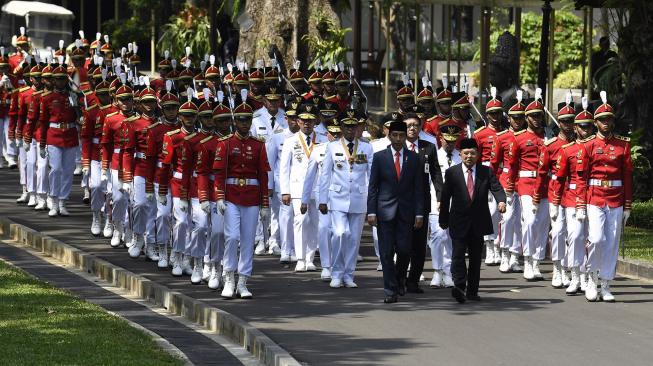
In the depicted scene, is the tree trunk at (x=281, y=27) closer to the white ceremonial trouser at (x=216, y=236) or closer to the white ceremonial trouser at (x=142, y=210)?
the white ceremonial trouser at (x=142, y=210)

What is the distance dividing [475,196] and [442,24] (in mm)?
23746

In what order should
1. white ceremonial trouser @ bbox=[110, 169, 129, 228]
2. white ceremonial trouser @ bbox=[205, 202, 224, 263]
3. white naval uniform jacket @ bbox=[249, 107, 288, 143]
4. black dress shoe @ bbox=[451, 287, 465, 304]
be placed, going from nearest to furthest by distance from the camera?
black dress shoe @ bbox=[451, 287, 465, 304] < white ceremonial trouser @ bbox=[205, 202, 224, 263] < white ceremonial trouser @ bbox=[110, 169, 129, 228] < white naval uniform jacket @ bbox=[249, 107, 288, 143]

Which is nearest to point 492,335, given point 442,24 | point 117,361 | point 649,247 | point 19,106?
point 117,361

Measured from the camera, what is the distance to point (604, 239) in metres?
16.8

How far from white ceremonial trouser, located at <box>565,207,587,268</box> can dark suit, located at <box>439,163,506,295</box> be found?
92 centimetres

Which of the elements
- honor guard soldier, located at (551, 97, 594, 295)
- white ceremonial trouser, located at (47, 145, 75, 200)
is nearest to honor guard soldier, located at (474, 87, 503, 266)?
honor guard soldier, located at (551, 97, 594, 295)

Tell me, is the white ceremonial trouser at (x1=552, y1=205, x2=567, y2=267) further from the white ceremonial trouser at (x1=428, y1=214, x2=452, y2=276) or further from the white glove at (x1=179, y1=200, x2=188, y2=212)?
the white glove at (x1=179, y1=200, x2=188, y2=212)

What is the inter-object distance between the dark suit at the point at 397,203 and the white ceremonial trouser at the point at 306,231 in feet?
7.85

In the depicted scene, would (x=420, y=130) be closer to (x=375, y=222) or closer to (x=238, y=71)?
(x=375, y=222)

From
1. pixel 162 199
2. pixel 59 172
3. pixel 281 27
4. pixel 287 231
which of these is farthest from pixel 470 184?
pixel 281 27

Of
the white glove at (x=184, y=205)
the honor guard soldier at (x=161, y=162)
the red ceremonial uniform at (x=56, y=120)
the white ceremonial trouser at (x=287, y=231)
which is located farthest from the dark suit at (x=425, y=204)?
the red ceremonial uniform at (x=56, y=120)

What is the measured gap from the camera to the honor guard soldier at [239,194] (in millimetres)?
16703

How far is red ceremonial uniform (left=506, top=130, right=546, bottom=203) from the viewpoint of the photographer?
18812mm

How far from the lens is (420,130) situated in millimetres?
18172
